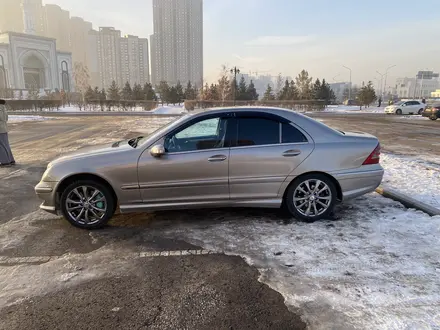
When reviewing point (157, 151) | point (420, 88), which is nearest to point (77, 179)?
point (157, 151)

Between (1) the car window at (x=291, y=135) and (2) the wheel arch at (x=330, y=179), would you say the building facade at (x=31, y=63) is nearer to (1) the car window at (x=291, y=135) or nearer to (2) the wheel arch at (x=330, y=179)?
(1) the car window at (x=291, y=135)

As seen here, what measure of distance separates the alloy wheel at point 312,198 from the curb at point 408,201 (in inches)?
58.0

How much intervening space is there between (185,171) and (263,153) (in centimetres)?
109

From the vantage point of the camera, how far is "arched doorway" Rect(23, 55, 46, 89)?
8662cm

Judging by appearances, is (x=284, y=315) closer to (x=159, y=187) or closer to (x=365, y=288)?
(x=365, y=288)

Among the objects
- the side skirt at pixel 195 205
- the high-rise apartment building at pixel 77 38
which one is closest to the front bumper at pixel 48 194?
the side skirt at pixel 195 205

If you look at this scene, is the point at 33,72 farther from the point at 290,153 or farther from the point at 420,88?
the point at 420,88

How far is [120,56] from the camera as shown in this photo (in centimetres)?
11394

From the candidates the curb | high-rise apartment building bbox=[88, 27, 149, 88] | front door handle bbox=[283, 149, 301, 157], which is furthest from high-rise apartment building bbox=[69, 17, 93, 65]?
front door handle bbox=[283, 149, 301, 157]

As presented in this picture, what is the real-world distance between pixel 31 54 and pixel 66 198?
96.7 metres

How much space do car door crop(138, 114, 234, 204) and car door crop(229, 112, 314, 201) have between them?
6.5 inches

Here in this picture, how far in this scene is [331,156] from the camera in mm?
4703

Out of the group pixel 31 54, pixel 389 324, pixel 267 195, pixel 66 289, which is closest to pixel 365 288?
pixel 389 324

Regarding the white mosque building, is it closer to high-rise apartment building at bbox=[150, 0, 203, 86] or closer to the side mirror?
high-rise apartment building at bbox=[150, 0, 203, 86]
